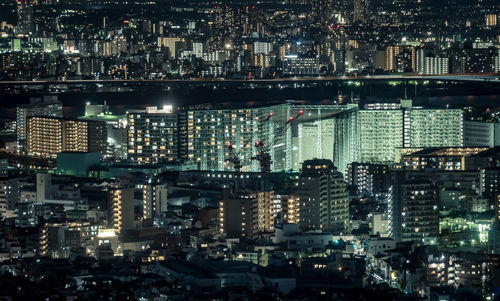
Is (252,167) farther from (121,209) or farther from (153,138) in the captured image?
(121,209)

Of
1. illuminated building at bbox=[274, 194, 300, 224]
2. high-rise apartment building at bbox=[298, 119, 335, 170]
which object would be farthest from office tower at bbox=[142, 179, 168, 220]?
high-rise apartment building at bbox=[298, 119, 335, 170]

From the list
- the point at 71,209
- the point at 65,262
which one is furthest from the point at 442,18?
the point at 65,262

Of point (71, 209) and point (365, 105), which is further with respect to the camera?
point (365, 105)

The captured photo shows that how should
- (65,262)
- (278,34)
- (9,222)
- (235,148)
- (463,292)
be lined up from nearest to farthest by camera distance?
1. (463,292)
2. (65,262)
3. (9,222)
4. (235,148)
5. (278,34)

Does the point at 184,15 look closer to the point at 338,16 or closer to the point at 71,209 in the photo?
the point at 338,16

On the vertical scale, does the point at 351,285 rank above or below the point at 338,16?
below

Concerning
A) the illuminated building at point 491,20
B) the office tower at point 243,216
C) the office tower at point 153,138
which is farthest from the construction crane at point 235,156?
the illuminated building at point 491,20
